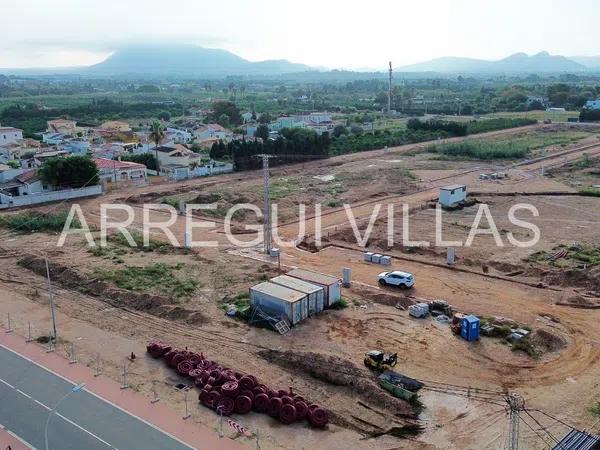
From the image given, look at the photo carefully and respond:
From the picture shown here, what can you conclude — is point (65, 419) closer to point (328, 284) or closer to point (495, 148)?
point (328, 284)

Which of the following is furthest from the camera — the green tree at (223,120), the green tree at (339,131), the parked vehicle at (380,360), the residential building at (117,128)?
the green tree at (223,120)

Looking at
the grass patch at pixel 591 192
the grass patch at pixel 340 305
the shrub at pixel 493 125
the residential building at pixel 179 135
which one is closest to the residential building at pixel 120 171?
the residential building at pixel 179 135

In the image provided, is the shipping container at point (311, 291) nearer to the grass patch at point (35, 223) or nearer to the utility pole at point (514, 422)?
the utility pole at point (514, 422)

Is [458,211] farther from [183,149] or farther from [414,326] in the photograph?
[183,149]

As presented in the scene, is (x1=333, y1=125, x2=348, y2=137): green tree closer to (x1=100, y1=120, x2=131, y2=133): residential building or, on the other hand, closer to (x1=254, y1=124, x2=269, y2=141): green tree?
(x1=254, y1=124, x2=269, y2=141): green tree

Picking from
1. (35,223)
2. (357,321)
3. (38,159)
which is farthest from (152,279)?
(38,159)
